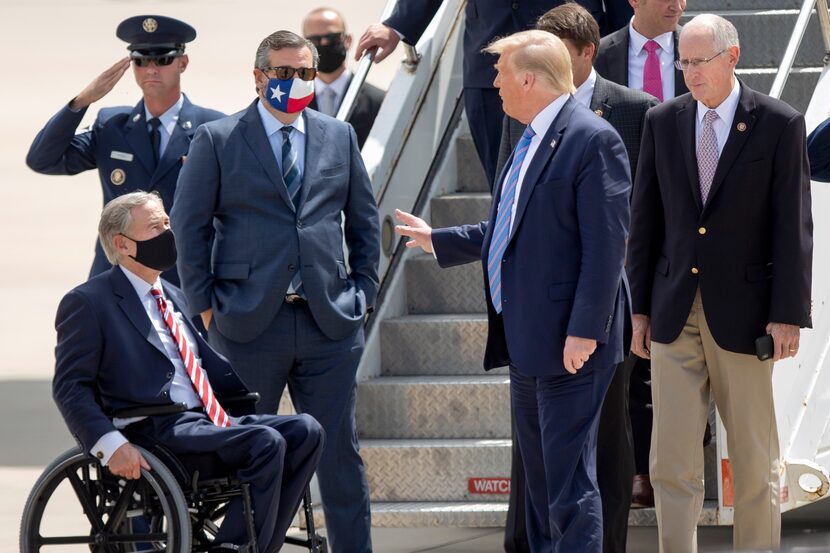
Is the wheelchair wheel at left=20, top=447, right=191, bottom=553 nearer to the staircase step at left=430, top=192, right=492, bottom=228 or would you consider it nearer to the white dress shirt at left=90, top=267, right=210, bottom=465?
the white dress shirt at left=90, top=267, right=210, bottom=465

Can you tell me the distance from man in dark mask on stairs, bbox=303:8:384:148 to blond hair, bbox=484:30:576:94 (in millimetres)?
2789

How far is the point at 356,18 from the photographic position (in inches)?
1184

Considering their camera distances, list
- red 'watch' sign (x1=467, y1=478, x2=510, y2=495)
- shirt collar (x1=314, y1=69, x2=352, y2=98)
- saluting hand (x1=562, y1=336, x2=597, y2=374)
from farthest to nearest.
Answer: shirt collar (x1=314, y1=69, x2=352, y2=98), red 'watch' sign (x1=467, y1=478, x2=510, y2=495), saluting hand (x1=562, y1=336, x2=597, y2=374)

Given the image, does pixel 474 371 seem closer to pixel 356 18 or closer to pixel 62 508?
pixel 62 508

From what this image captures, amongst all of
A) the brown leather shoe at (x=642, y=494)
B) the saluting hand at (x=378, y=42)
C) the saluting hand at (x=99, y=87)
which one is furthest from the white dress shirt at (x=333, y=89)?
the brown leather shoe at (x=642, y=494)

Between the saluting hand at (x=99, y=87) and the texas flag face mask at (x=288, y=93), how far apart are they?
0.93 metres

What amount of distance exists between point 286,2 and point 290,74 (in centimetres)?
2779

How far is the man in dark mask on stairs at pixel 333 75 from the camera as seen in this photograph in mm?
7766

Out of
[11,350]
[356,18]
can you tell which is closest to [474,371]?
[11,350]

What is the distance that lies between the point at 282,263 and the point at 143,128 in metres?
1.10

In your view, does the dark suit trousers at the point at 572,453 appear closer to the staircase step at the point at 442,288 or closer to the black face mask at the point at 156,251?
the black face mask at the point at 156,251

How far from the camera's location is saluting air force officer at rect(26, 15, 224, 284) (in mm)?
6301

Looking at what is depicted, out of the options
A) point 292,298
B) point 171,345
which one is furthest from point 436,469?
point 171,345

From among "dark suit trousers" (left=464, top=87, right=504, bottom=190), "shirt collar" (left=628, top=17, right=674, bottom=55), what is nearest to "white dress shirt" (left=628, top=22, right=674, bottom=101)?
"shirt collar" (left=628, top=17, right=674, bottom=55)
